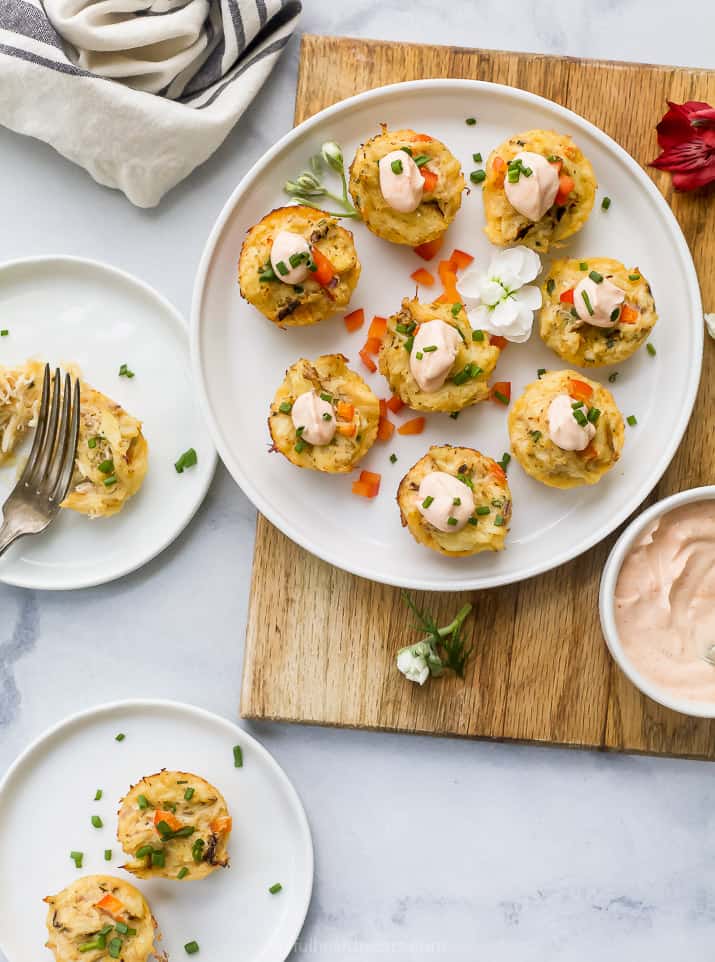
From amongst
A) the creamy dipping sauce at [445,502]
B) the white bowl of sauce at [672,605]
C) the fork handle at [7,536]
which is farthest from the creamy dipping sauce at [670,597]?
the fork handle at [7,536]

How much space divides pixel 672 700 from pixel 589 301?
1135 millimetres

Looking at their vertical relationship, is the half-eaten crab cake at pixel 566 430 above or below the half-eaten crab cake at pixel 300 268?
below

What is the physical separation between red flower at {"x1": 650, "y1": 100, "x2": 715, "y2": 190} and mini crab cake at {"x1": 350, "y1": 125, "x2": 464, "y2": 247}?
0.64 metres

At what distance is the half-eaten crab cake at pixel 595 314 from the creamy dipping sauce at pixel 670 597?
507 mm

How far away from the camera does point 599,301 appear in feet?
8.41

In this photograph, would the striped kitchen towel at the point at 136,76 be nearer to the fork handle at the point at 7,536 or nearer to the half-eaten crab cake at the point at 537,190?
the half-eaten crab cake at the point at 537,190

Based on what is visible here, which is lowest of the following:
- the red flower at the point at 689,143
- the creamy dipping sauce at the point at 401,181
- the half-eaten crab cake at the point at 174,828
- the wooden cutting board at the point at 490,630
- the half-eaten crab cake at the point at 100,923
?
the half-eaten crab cake at the point at 100,923

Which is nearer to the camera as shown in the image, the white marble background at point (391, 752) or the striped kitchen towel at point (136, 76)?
the striped kitchen towel at point (136, 76)

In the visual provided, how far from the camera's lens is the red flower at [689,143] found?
276 cm

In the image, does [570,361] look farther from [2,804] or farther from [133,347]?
[2,804]

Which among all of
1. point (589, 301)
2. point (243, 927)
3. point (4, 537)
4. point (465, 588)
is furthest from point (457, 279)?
point (243, 927)

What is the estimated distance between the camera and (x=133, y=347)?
9.59 feet

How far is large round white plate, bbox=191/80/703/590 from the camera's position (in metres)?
2.73

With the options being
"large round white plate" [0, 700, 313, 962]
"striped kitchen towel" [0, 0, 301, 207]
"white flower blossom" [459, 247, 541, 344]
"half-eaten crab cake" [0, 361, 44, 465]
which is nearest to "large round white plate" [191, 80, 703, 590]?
"white flower blossom" [459, 247, 541, 344]
